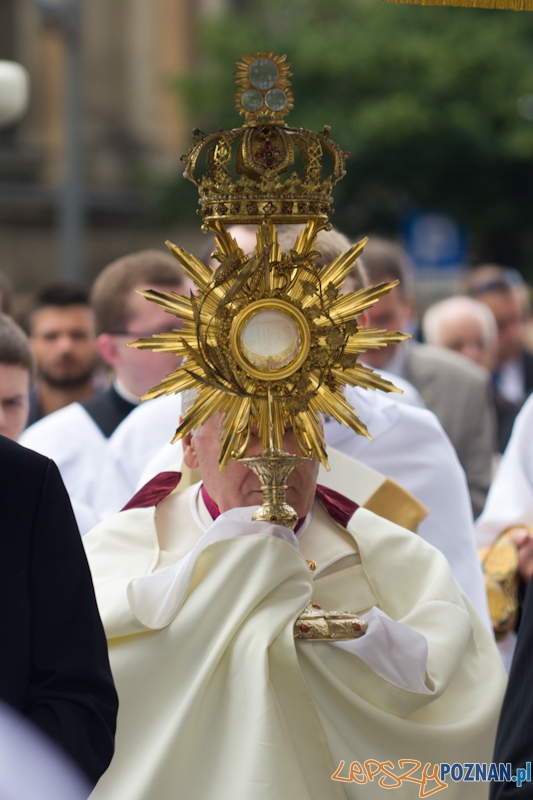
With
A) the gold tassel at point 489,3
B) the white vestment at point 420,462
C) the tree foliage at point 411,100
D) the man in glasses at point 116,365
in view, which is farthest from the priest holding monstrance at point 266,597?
the tree foliage at point 411,100

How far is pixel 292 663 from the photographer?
9.55 ft

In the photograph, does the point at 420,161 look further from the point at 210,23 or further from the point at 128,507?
the point at 128,507

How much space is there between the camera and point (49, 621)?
235 cm

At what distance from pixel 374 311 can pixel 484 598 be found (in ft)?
7.02

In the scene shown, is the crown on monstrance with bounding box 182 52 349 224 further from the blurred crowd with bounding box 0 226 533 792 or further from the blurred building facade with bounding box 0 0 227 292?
the blurred building facade with bounding box 0 0 227 292

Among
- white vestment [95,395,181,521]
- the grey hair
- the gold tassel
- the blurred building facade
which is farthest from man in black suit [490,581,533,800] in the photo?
the blurred building facade

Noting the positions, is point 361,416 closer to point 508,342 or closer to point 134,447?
point 134,447

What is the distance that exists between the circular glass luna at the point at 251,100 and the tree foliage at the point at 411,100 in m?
17.4

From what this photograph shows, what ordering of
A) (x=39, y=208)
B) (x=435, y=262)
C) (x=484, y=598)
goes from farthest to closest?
(x=39, y=208)
(x=435, y=262)
(x=484, y=598)

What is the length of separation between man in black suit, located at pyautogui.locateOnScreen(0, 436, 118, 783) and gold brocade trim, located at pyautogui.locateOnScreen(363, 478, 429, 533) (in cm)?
150

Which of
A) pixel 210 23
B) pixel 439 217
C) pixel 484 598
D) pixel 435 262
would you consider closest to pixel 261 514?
pixel 484 598

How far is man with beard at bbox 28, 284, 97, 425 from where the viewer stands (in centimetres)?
628

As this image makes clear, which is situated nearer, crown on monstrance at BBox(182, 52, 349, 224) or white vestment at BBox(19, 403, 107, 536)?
crown on monstrance at BBox(182, 52, 349, 224)

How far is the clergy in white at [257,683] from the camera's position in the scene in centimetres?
289
